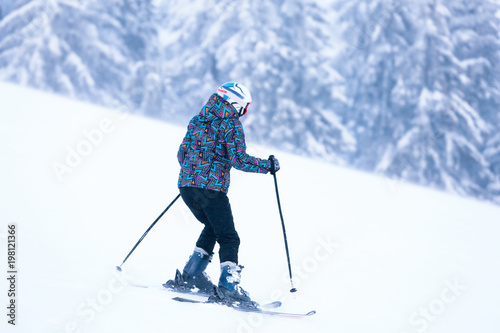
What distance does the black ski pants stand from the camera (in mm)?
4637

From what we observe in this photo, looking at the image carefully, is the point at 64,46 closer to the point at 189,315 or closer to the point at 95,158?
the point at 95,158

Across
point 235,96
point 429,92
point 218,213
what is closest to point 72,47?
point 429,92

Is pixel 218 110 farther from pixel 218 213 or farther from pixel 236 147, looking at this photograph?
pixel 218 213

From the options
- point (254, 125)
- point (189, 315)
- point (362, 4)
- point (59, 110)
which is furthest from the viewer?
point (362, 4)

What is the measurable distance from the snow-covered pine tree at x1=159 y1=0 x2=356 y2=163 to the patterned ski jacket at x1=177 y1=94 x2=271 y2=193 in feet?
82.4

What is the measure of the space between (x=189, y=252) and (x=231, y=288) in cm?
174

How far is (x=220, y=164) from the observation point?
184 inches

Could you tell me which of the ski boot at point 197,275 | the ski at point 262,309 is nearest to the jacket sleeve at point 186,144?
the ski boot at point 197,275

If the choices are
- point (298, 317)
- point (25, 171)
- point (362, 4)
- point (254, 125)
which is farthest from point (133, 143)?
point (362, 4)

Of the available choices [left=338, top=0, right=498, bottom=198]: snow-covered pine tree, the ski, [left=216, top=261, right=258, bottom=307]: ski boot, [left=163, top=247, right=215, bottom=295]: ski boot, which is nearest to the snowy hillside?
[left=338, top=0, right=498, bottom=198]: snow-covered pine tree

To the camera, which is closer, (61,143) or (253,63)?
(61,143)

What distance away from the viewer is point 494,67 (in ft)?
100

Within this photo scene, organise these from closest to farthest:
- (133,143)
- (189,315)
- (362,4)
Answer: (189,315) < (133,143) < (362,4)

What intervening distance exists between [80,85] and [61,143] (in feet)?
69.6
